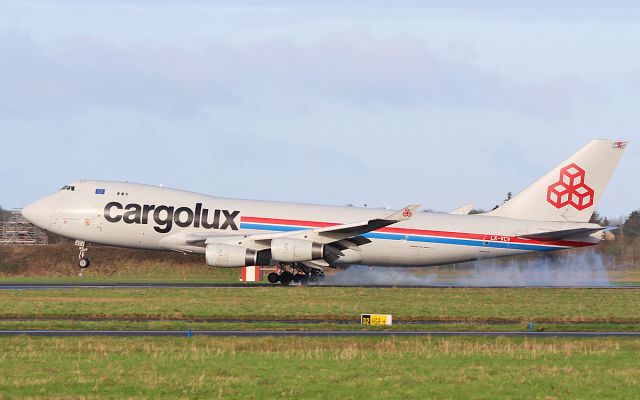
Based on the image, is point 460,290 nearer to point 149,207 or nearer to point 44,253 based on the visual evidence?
point 149,207

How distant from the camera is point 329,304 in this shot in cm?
4141

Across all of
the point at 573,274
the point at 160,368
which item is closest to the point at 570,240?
the point at 573,274

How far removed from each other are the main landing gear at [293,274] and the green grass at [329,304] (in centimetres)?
340

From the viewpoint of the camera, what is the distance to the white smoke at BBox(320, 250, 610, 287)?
60688mm

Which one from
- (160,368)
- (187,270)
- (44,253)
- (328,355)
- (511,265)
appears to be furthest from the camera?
(44,253)

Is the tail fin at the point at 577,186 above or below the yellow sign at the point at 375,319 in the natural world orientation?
above

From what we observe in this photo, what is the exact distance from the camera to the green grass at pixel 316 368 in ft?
62.7

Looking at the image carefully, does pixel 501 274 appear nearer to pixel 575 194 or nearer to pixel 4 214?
pixel 575 194

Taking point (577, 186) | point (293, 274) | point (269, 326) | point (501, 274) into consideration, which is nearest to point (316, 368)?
point (269, 326)

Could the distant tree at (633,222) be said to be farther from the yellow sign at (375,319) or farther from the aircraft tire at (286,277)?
the yellow sign at (375,319)

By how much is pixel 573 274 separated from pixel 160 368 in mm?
50185

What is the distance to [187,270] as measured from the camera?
7100 centimetres

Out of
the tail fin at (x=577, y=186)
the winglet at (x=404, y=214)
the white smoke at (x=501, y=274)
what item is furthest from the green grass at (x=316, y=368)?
the white smoke at (x=501, y=274)

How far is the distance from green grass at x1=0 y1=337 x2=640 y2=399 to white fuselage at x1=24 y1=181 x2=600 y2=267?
25.6 m
